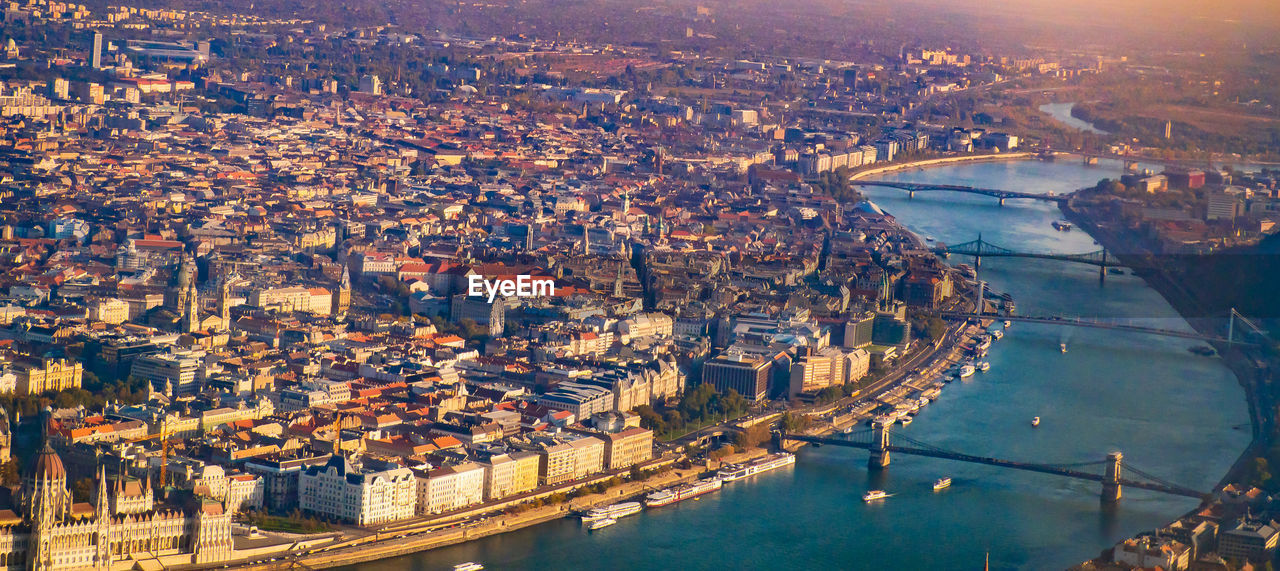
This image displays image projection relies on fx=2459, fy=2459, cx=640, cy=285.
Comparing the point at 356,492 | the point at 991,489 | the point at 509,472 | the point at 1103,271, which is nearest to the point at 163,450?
the point at 356,492

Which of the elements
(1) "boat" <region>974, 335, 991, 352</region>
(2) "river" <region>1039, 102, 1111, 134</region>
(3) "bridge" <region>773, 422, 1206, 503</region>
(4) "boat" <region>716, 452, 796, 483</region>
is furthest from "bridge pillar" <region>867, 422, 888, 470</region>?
(2) "river" <region>1039, 102, 1111, 134</region>

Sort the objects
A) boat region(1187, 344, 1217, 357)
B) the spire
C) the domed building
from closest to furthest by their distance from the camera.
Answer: the domed building → the spire → boat region(1187, 344, 1217, 357)

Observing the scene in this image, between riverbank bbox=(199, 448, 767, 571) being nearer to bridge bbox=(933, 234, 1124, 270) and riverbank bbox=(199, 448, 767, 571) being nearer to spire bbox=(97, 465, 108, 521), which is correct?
spire bbox=(97, 465, 108, 521)

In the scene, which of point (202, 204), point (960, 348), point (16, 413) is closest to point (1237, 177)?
point (960, 348)

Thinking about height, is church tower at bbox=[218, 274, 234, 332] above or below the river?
below

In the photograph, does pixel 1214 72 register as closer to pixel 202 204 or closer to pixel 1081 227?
pixel 1081 227

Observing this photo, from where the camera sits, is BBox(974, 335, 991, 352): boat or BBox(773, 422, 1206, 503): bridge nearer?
BBox(773, 422, 1206, 503): bridge

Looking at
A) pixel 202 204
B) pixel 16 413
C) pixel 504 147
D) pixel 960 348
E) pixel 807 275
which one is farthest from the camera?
pixel 504 147

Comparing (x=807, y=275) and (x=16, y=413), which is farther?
(x=807, y=275)
